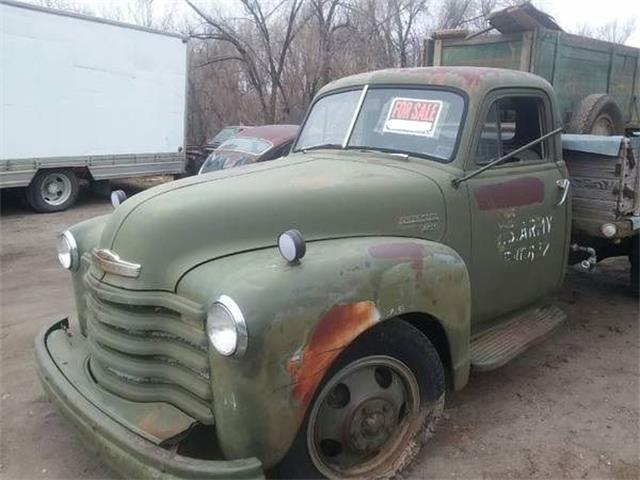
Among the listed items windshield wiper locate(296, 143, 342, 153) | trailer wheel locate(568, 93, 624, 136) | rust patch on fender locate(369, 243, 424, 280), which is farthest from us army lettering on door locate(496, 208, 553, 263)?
trailer wheel locate(568, 93, 624, 136)

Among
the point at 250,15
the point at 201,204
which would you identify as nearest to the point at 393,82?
the point at 201,204

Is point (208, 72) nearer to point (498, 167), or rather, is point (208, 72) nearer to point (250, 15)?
point (250, 15)

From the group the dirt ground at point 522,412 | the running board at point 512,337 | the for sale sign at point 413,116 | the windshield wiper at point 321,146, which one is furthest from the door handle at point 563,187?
the windshield wiper at point 321,146

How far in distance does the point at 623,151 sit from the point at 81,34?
9900 millimetres

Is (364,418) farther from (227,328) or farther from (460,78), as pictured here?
(460,78)

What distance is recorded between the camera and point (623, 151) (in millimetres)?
4613

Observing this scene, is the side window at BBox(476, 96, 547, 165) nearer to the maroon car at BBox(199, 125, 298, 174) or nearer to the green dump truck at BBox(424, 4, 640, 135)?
the green dump truck at BBox(424, 4, 640, 135)

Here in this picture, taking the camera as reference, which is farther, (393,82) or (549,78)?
(549,78)

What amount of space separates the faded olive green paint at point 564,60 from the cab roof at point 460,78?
83.6 inches

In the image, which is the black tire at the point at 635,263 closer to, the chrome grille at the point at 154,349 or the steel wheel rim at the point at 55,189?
the chrome grille at the point at 154,349

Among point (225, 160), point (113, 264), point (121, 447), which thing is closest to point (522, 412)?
point (121, 447)

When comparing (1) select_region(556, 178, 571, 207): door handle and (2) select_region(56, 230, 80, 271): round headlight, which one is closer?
(2) select_region(56, 230, 80, 271): round headlight

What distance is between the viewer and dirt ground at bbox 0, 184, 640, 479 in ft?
11.0

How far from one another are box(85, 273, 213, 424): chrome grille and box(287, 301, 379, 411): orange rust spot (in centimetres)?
39
